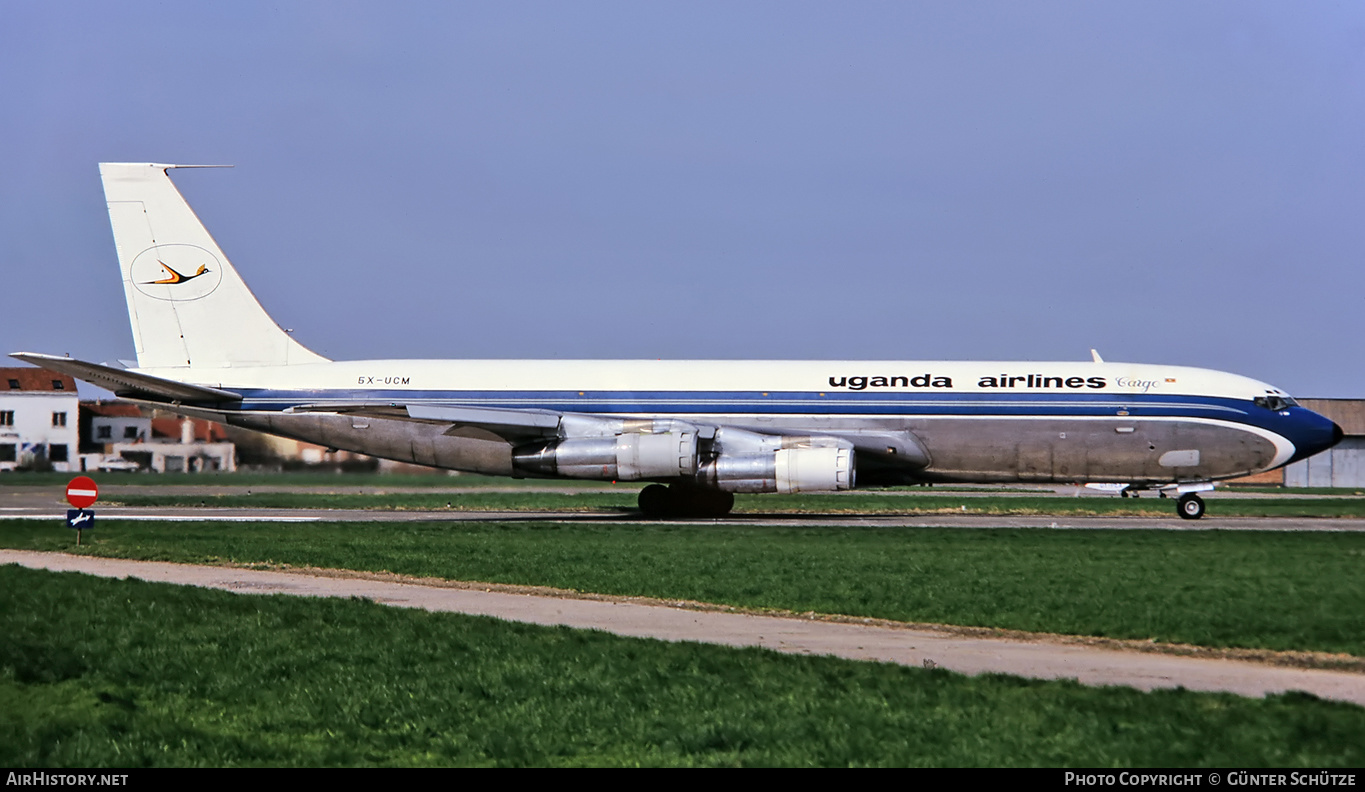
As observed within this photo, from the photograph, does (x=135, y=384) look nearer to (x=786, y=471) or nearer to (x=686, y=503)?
(x=686, y=503)

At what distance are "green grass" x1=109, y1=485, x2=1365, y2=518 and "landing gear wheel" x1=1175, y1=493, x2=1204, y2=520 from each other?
8.65 feet

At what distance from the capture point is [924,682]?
427 inches

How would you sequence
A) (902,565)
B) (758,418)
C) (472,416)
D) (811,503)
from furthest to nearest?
(811,503)
(758,418)
(472,416)
(902,565)

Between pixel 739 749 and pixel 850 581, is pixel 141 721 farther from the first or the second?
pixel 850 581

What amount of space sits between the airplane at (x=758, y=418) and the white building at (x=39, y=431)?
23864 mm

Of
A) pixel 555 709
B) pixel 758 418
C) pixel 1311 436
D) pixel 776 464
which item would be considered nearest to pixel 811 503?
pixel 758 418

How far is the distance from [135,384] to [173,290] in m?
4.07

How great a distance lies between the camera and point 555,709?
9938mm

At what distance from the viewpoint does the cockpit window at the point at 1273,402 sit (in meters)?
34.8

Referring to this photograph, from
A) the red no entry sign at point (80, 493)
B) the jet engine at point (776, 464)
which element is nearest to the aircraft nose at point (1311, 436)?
the jet engine at point (776, 464)

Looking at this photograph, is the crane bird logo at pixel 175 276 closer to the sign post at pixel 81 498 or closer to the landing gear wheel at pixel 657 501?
the sign post at pixel 81 498

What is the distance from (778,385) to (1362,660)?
23208 millimetres

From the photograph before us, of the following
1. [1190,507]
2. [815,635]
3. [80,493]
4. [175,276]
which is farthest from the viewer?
[175,276]
